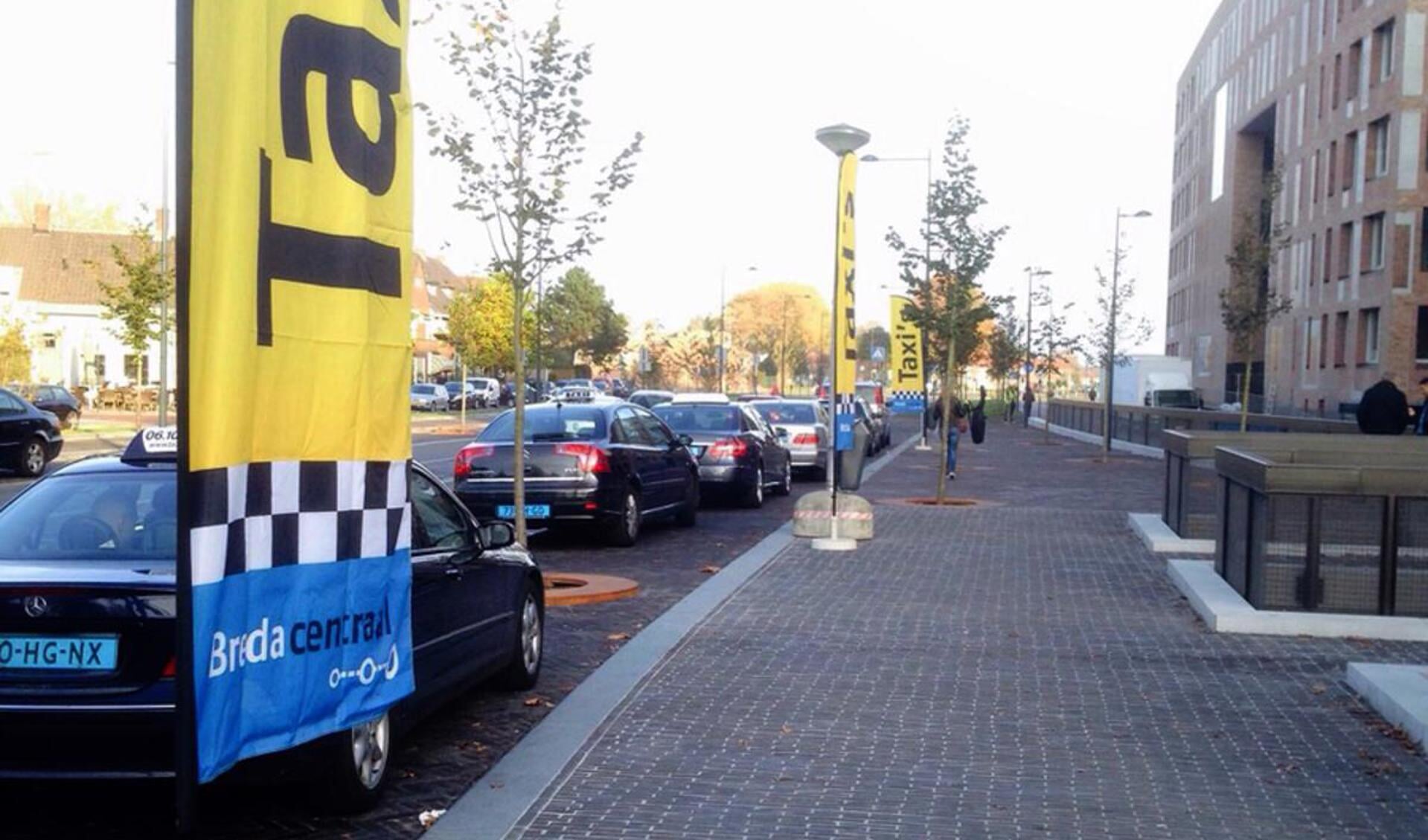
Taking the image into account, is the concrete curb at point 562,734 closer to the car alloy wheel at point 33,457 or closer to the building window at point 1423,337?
the car alloy wheel at point 33,457

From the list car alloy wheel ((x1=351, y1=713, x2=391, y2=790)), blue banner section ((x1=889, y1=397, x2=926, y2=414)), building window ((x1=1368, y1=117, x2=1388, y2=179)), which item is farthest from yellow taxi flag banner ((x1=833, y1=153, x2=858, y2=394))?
blue banner section ((x1=889, y1=397, x2=926, y2=414))

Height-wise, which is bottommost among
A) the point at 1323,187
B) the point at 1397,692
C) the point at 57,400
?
the point at 1397,692

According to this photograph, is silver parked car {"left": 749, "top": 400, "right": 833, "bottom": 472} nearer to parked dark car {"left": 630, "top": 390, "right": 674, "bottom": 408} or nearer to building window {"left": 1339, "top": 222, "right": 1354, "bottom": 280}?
parked dark car {"left": 630, "top": 390, "right": 674, "bottom": 408}

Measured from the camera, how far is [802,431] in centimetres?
2889

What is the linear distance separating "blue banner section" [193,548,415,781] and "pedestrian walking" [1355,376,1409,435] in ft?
59.5

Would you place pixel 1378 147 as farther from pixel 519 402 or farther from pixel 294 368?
pixel 294 368

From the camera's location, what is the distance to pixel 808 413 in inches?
1158

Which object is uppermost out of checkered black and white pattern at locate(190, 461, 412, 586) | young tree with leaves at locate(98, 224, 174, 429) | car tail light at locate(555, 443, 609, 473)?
young tree with leaves at locate(98, 224, 174, 429)

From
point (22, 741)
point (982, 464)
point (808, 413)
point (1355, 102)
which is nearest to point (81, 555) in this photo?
point (22, 741)

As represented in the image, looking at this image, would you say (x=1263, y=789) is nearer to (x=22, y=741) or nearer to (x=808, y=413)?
(x=22, y=741)

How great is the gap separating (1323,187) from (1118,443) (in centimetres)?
1806

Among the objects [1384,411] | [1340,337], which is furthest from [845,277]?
[1340,337]

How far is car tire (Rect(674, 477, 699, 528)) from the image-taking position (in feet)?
59.1

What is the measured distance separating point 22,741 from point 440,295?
113 meters
